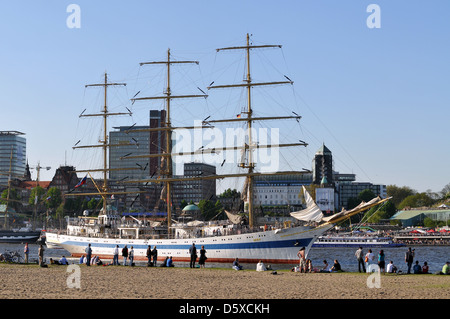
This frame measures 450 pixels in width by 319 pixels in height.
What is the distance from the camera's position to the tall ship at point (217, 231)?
206 ft

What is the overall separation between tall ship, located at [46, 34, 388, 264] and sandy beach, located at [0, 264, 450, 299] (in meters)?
16.7

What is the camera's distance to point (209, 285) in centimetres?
3200

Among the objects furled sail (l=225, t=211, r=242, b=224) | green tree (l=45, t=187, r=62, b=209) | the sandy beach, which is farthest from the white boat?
green tree (l=45, t=187, r=62, b=209)

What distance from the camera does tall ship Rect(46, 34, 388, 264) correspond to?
6275 cm

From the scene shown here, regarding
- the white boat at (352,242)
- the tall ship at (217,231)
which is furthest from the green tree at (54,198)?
the tall ship at (217,231)

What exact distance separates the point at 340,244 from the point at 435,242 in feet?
83.9

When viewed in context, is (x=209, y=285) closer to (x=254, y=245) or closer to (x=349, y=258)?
(x=254, y=245)

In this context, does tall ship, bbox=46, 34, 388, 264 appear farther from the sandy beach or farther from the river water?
the sandy beach

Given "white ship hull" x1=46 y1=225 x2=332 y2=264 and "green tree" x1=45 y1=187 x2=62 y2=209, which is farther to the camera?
"green tree" x1=45 y1=187 x2=62 y2=209

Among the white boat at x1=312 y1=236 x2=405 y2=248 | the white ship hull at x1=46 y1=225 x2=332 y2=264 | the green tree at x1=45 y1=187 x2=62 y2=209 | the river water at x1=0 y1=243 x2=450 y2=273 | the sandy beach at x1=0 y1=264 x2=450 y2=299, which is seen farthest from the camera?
the green tree at x1=45 y1=187 x2=62 y2=209

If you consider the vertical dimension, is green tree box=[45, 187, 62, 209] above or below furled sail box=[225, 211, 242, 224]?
above

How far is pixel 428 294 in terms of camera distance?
1061 inches

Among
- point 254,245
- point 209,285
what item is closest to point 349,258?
point 254,245
